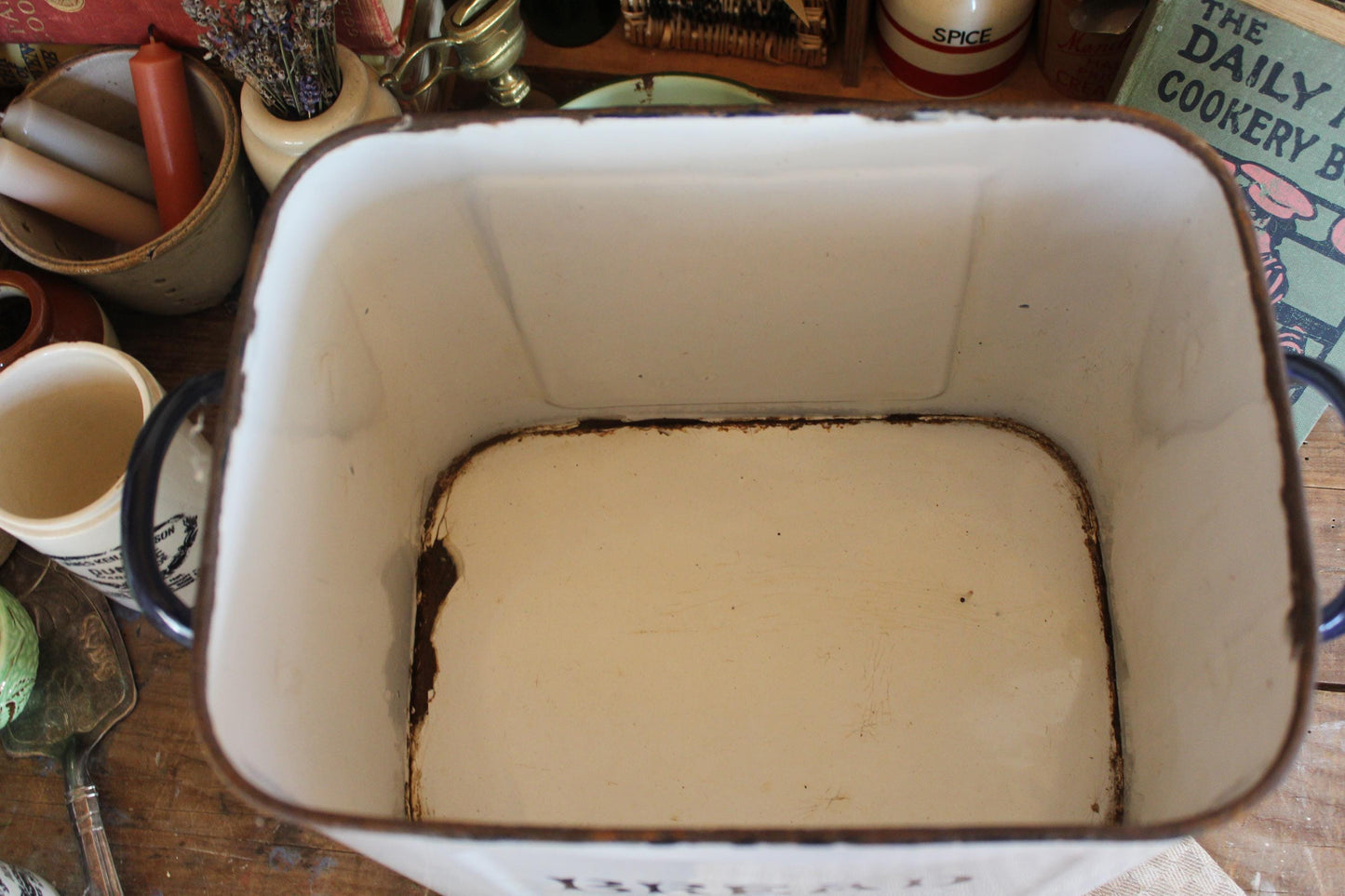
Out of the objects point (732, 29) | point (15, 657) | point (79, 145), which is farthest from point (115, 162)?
point (732, 29)

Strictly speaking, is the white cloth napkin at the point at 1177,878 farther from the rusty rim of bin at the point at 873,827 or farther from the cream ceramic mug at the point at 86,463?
the cream ceramic mug at the point at 86,463

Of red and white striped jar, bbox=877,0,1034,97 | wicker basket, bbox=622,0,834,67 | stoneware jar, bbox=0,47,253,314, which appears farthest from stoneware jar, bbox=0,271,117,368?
red and white striped jar, bbox=877,0,1034,97

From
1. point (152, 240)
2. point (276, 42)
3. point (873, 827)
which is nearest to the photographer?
point (873, 827)

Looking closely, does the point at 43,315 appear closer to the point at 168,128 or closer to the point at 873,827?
the point at 168,128

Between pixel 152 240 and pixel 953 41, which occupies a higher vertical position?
pixel 953 41

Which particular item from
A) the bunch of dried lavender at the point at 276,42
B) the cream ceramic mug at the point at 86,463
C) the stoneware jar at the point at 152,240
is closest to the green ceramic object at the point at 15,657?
the cream ceramic mug at the point at 86,463
